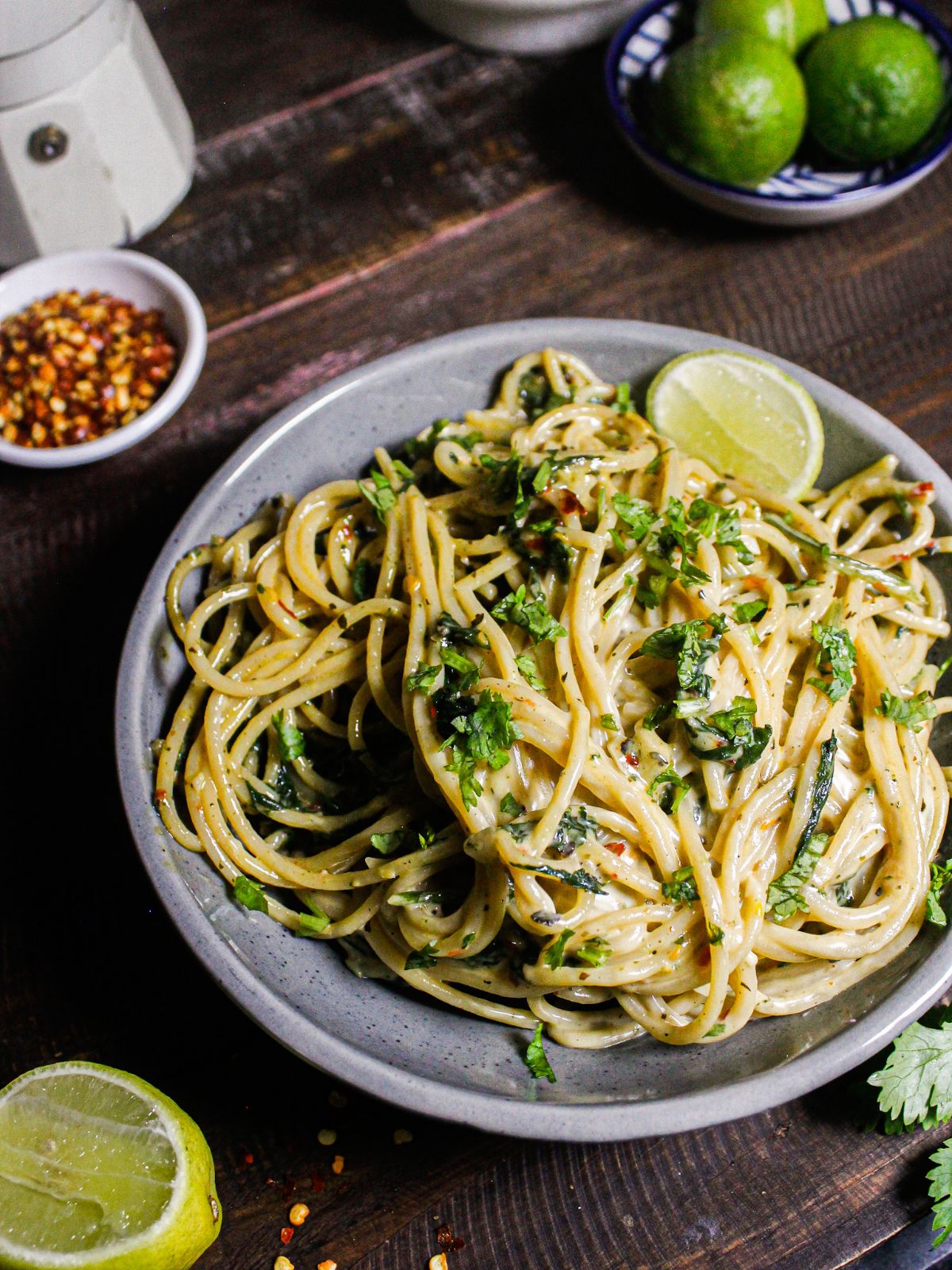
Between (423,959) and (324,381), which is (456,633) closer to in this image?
(423,959)

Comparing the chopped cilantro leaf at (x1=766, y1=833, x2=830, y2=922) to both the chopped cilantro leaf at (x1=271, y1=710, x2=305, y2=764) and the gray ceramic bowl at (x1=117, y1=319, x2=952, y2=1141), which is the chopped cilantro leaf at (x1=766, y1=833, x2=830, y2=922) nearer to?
the gray ceramic bowl at (x1=117, y1=319, x2=952, y2=1141)

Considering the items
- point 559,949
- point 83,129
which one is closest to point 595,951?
point 559,949

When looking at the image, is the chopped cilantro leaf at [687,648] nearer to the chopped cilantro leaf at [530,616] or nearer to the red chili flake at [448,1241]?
the chopped cilantro leaf at [530,616]

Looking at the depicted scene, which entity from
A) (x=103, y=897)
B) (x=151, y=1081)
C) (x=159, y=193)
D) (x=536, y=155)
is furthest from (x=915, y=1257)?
(x=159, y=193)

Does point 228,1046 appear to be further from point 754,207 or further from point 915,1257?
point 754,207

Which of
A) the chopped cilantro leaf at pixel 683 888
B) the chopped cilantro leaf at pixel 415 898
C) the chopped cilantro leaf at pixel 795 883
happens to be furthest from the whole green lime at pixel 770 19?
the chopped cilantro leaf at pixel 415 898

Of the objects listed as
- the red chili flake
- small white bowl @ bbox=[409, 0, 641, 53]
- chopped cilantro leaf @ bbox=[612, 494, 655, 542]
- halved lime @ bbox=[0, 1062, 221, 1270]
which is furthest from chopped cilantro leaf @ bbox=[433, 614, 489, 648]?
small white bowl @ bbox=[409, 0, 641, 53]
